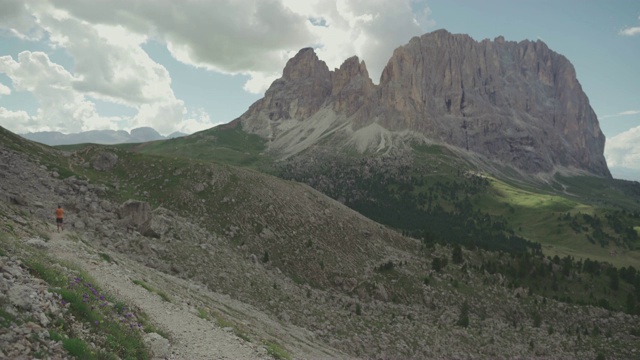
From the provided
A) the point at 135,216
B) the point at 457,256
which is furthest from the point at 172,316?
the point at 457,256

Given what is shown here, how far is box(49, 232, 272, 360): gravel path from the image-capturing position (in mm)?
20203

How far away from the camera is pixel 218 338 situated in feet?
75.3

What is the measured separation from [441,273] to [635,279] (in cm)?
5769

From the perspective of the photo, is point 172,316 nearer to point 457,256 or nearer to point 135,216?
point 135,216

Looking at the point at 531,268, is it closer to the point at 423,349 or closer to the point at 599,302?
the point at 599,302

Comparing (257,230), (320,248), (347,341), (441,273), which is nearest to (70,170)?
(257,230)

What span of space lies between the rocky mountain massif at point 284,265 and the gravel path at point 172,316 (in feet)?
1.78

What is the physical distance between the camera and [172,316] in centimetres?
2359

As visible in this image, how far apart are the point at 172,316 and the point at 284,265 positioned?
34.8 metres

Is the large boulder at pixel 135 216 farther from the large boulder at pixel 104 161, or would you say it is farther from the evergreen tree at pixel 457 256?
the evergreen tree at pixel 457 256

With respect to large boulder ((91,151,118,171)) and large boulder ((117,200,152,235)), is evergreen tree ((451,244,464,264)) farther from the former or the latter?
large boulder ((91,151,118,171))

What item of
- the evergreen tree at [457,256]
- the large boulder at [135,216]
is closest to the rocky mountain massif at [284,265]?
the large boulder at [135,216]

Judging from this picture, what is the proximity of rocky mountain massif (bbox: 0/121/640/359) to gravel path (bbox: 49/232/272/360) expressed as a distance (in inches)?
21.4

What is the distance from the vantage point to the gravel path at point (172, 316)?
2020 cm
